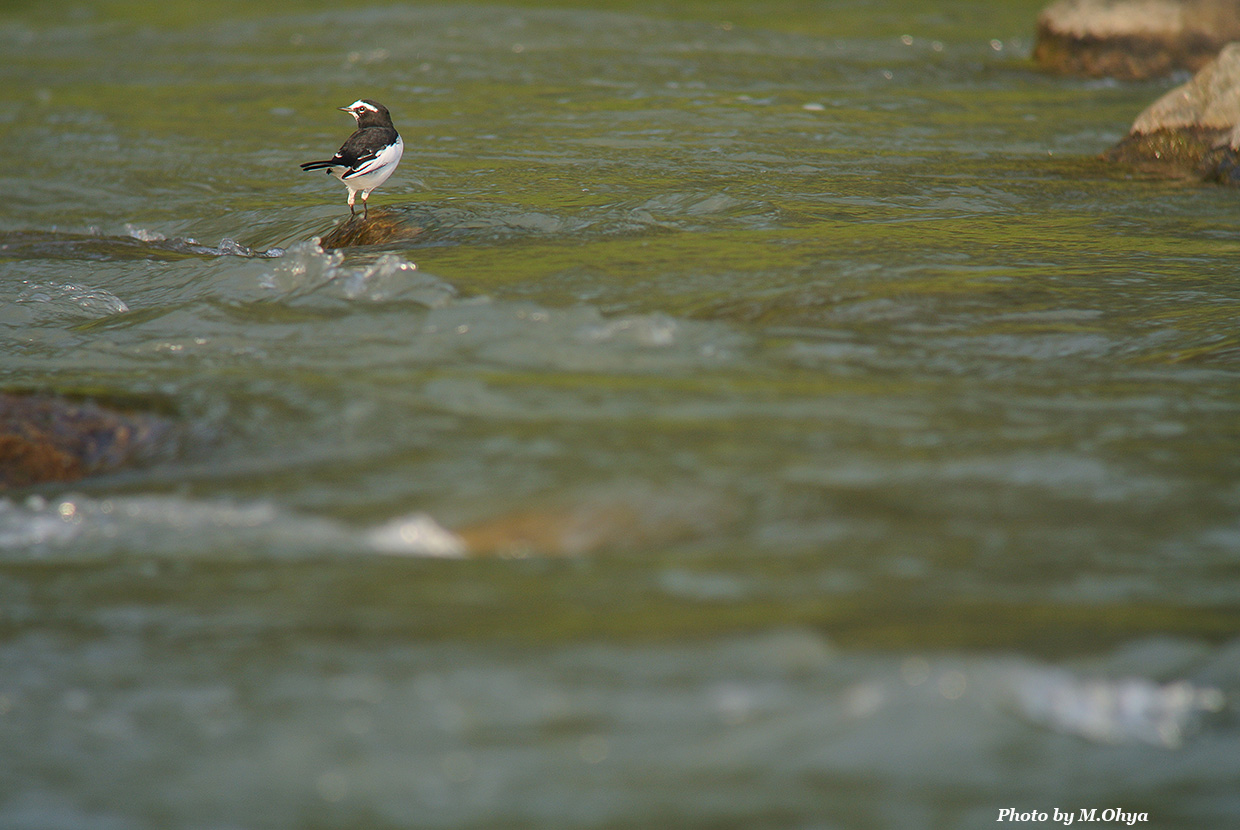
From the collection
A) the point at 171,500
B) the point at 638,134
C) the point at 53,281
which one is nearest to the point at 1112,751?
the point at 171,500

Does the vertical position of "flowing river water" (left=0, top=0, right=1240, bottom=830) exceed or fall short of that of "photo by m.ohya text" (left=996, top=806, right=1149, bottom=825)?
it exceeds it

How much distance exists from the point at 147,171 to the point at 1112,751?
865 cm

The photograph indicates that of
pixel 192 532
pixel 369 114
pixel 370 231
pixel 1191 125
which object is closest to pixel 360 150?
pixel 370 231

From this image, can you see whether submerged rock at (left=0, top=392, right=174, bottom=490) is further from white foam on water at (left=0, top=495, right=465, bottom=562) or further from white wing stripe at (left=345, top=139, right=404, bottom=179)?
white wing stripe at (left=345, top=139, right=404, bottom=179)

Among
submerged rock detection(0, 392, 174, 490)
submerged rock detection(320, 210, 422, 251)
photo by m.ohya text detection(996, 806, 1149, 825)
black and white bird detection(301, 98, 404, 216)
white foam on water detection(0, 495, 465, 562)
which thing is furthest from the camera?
submerged rock detection(320, 210, 422, 251)

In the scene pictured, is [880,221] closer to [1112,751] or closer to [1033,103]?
[1112,751]

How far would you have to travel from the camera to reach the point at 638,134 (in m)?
9.50

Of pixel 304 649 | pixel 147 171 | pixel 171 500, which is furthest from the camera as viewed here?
pixel 147 171

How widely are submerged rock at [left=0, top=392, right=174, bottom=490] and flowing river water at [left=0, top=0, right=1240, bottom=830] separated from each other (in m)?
0.10

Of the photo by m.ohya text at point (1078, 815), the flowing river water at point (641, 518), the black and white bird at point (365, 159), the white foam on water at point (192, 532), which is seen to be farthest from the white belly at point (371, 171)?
the photo by m.ohya text at point (1078, 815)

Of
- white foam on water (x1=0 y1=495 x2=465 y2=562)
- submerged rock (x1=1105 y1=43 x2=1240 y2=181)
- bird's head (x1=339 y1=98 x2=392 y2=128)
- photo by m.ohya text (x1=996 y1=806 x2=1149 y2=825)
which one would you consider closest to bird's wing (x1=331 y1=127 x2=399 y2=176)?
bird's head (x1=339 y1=98 x2=392 y2=128)

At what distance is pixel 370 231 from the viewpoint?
263 inches

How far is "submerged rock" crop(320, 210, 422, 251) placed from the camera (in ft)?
21.6

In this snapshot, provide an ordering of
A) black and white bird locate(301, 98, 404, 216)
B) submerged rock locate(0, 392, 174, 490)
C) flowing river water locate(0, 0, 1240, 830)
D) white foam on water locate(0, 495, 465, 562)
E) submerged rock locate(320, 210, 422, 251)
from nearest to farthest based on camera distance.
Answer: flowing river water locate(0, 0, 1240, 830), white foam on water locate(0, 495, 465, 562), submerged rock locate(0, 392, 174, 490), black and white bird locate(301, 98, 404, 216), submerged rock locate(320, 210, 422, 251)
